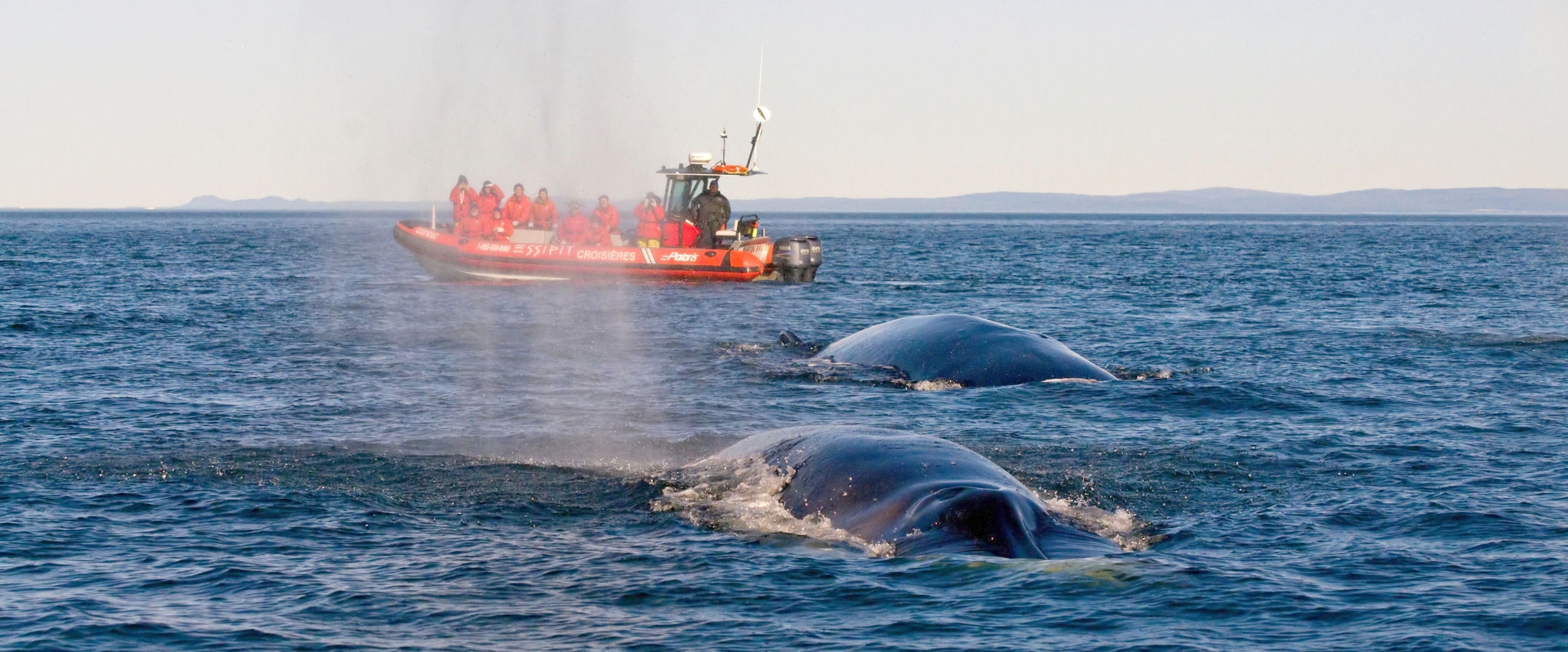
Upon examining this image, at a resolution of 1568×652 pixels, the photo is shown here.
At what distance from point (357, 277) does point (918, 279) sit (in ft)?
60.0

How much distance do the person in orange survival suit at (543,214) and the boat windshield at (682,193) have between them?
3467mm

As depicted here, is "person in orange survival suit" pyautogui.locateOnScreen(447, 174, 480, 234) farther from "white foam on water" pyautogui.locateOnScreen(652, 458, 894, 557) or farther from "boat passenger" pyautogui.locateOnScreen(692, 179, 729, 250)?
"white foam on water" pyautogui.locateOnScreen(652, 458, 894, 557)

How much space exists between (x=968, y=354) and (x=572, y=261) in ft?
79.3

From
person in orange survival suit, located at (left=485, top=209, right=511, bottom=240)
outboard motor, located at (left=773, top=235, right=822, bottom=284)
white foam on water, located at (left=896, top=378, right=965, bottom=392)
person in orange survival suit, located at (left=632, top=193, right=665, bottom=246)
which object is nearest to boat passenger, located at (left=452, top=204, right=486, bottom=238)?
person in orange survival suit, located at (left=485, top=209, right=511, bottom=240)

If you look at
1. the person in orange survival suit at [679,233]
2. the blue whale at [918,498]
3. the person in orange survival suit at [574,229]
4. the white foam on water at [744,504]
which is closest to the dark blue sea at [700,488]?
the white foam on water at [744,504]

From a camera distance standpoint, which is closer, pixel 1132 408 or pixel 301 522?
pixel 301 522

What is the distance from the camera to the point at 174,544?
408 inches

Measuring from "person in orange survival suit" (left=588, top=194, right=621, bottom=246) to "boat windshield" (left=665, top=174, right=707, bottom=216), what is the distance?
1.60 metres

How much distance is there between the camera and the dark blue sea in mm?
8594

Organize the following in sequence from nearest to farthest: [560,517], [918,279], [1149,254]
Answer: [560,517] < [918,279] < [1149,254]

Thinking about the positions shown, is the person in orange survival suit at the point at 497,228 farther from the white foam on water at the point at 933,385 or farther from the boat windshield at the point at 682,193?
the white foam on water at the point at 933,385

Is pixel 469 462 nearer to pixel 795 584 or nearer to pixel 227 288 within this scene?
pixel 795 584

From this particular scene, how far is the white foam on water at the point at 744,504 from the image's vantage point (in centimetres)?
1023

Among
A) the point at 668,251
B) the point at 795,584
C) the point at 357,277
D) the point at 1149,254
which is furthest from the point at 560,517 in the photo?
the point at 1149,254
